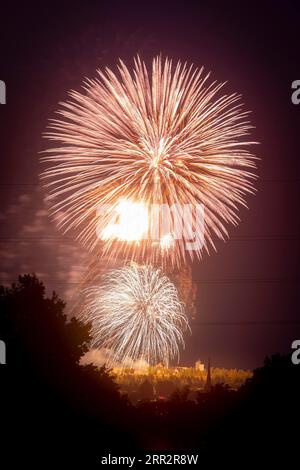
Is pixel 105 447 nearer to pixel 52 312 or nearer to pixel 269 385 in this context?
pixel 52 312

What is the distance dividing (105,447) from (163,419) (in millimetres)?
6366

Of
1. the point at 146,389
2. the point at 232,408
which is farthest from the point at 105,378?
the point at 146,389

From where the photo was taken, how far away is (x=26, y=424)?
2516cm

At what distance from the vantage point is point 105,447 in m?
27.7
